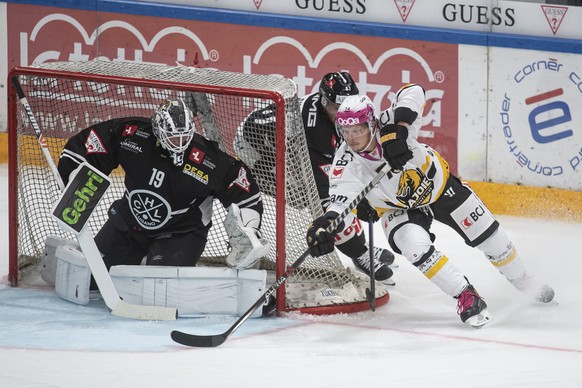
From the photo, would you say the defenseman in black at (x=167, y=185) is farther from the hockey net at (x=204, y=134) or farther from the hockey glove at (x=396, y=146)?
the hockey glove at (x=396, y=146)

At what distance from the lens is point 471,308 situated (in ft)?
15.3

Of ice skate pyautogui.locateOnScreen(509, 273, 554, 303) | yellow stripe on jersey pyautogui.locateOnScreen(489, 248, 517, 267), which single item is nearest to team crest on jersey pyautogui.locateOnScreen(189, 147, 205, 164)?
yellow stripe on jersey pyautogui.locateOnScreen(489, 248, 517, 267)

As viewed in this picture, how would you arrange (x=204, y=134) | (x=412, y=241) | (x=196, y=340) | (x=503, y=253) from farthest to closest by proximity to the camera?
(x=204, y=134) → (x=503, y=253) → (x=412, y=241) → (x=196, y=340)

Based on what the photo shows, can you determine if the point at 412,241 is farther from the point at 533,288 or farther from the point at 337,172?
the point at 533,288

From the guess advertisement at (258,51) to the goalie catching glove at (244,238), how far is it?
221 cm

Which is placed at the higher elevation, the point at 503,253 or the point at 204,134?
the point at 204,134

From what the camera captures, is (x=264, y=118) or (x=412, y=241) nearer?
(x=412, y=241)

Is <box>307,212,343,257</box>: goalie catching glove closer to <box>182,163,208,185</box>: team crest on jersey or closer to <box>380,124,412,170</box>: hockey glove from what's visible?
<box>380,124,412,170</box>: hockey glove

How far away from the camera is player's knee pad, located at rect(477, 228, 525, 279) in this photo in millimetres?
4941

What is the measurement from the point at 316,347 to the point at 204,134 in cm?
130

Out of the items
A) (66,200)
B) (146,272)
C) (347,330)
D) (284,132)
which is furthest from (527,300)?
(66,200)

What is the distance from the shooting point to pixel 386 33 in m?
6.81

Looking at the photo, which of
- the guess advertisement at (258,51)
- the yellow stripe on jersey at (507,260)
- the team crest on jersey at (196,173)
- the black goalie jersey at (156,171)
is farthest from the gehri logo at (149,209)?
the guess advertisement at (258,51)

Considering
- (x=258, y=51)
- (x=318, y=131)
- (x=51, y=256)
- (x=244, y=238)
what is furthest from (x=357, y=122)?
(x=258, y=51)
